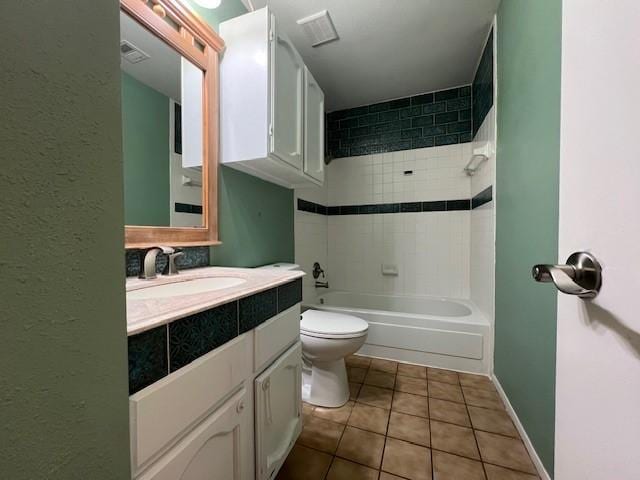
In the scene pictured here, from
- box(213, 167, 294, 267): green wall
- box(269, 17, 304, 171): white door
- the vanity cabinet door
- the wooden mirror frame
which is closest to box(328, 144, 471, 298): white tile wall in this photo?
box(213, 167, 294, 267): green wall

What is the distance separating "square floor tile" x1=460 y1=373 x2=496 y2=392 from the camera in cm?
169

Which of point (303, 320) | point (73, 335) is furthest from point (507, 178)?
point (73, 335)

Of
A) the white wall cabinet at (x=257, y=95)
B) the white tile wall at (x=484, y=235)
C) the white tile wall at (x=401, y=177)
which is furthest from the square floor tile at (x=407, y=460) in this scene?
the white tile wall at (x=401, y=177)

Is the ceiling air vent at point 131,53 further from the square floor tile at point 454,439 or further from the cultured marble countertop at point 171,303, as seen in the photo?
the square floor tile at point 454,439

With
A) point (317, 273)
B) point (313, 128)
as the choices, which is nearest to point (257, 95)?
point (313, 128)

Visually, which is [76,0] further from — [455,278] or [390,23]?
[455,278]

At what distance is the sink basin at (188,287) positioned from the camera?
908 millimetres

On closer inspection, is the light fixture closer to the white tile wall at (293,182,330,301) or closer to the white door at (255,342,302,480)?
the white tile wall at (293,182,330,301)

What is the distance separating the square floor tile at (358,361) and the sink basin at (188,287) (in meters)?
1.29

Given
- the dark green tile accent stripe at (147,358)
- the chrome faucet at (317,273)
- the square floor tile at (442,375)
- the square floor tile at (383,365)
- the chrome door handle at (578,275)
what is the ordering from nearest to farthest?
the chrome door handle at (578,275) → the dark green tile accent stripe at (147,358) → the square floor tile at (442,375) → the square floor tile at (383,365) → the chrome faucet at (317,273)

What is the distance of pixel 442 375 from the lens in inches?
72.3

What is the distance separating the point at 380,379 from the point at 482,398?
60cm

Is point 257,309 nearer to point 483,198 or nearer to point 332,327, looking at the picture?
point 332,327

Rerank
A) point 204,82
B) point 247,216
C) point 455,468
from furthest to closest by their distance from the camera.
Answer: point 247,216 → point 204,82 → point 455,468
